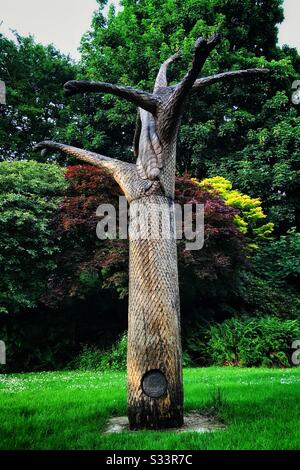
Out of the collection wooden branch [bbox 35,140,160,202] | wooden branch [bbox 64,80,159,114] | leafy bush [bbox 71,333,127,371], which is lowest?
leafy bush [bbox 71,333,127,371]

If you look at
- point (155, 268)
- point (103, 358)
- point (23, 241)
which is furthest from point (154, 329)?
point (23, 241)

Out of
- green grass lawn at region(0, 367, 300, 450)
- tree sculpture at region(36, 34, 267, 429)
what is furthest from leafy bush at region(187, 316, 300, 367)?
tree sculpture at region(36, 34, 267, 429)

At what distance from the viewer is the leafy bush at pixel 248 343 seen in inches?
420

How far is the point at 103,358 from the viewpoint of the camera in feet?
36.0

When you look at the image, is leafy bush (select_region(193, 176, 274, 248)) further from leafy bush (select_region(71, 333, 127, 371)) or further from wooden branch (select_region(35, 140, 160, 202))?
wooden branch (select_region(35, 140, 160, 202))

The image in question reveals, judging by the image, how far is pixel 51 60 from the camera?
23.0 m

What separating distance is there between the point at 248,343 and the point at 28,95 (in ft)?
60.1

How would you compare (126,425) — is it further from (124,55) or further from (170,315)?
(124,55)

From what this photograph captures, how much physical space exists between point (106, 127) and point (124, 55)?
138 inches

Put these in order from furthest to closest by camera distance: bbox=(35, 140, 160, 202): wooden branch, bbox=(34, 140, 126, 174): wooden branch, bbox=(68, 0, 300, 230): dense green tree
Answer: bbox=(68, 0, 300, 230): dense green tree, bbox=(34, 140, 126, 174): wooden branch, bbox=(35, 140, 160, 202): wooden branch

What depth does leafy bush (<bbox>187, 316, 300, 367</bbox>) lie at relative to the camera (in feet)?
35.0

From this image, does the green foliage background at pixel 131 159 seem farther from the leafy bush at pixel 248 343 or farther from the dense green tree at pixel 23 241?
the leafy bush at pixel 248 343

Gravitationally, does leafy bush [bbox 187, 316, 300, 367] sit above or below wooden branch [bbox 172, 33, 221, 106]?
below
